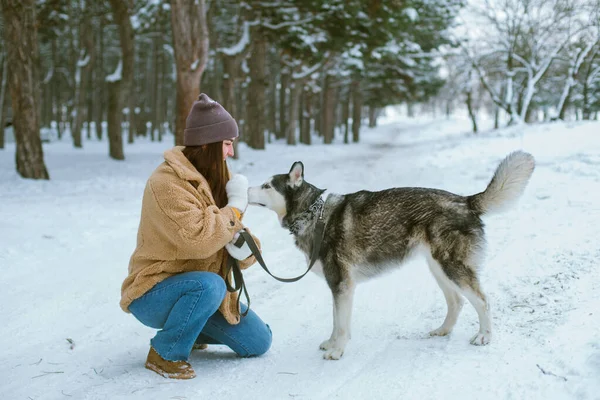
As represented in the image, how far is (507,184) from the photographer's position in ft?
12.7

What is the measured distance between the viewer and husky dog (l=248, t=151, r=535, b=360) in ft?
12.5

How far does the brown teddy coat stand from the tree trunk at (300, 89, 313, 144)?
27346 millimetres

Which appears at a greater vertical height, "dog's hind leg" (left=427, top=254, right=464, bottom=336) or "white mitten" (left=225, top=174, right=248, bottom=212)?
"white mitten" (left=225, top=174, right=248, bottom=212)

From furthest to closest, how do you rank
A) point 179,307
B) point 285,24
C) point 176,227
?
1. point 285,24
2. point 179,307
3. point 176,227

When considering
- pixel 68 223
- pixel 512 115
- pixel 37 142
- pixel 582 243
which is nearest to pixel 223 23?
pixel 512 115

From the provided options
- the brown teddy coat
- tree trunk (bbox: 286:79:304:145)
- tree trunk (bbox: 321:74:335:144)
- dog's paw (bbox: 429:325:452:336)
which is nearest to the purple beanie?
the brown teddy coat

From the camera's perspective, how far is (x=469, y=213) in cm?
390

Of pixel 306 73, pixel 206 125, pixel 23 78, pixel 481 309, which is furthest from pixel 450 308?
pixel 306 73

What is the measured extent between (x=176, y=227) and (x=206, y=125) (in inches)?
30.2

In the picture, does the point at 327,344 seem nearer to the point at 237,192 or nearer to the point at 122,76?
the point at 237,192

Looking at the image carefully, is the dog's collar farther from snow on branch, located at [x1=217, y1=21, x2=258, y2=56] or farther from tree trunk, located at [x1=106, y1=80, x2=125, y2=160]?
tree trunk, located at [x1=106, y1=80, x2=125, y2=160]

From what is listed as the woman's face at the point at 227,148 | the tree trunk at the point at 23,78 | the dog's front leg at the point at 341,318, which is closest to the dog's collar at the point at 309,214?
the dog's front leg at the point at 341,318

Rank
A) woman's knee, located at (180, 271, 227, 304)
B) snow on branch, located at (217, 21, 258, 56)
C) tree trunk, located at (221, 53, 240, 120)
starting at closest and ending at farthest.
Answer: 1. woman's knee, located at (180, 271, 227, 304)
2. snow on branch, located at (217, 21, 258, 56)
3. tree trunk, located at (221, 53, 240, 120)

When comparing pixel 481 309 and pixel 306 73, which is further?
pixel 306 73
